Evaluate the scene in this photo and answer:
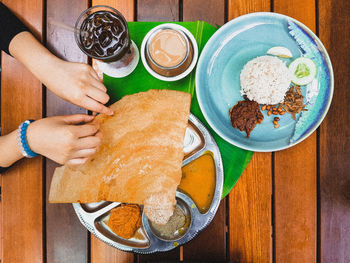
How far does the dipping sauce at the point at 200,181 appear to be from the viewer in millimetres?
877

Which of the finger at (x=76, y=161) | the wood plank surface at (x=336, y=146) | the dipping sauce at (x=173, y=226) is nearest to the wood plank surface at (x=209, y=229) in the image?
the dipping sauce at (x=173, y=226)

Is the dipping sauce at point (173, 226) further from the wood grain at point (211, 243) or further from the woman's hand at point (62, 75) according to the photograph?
the woman's hand at point (62, 75)

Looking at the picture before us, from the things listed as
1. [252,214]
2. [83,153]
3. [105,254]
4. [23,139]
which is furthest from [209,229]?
[23,139]

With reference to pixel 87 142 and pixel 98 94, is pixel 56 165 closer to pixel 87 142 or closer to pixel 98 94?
pixel 87 142

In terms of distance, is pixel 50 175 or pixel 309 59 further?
pixel 50 175

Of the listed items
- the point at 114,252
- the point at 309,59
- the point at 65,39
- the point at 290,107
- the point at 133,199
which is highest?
the point at 65,39

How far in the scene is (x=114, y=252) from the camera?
949mm

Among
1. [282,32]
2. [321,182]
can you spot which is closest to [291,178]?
[321,182]

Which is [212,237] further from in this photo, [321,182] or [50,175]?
[50,175]

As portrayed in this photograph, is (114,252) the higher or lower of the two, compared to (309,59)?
lower

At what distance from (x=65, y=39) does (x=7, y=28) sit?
0.63ft

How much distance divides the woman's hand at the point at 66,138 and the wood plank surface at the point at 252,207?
1.78 ft

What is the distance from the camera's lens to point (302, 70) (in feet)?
2.83

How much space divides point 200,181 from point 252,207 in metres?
0.23
